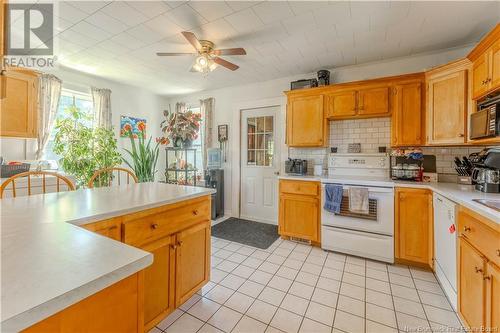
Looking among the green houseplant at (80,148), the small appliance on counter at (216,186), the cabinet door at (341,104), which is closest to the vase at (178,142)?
the green houseplant at (80,148)

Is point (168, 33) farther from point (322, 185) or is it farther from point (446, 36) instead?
point (446, 36)

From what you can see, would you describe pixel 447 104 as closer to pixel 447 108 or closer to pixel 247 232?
pixel 447 108

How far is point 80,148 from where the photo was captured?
2.98 meters

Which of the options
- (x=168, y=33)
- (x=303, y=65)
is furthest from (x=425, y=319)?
(x=168, y=33)

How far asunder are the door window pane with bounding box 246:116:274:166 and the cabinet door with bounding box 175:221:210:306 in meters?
2.31

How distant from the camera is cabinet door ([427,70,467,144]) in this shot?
224 centimetres

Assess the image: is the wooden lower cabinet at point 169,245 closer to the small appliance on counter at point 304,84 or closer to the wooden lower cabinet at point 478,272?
the wooden lower cabinet at point 478,272

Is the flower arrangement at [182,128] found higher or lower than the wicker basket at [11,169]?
higher

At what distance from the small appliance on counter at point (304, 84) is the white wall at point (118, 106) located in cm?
308

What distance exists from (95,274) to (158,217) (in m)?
0.90

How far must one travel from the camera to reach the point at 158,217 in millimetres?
1392

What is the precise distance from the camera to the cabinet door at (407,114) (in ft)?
8.54

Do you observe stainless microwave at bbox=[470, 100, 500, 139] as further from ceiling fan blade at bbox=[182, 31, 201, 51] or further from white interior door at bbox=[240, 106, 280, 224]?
ceiling fan blade at bbox=[182, 31, 201, 51]

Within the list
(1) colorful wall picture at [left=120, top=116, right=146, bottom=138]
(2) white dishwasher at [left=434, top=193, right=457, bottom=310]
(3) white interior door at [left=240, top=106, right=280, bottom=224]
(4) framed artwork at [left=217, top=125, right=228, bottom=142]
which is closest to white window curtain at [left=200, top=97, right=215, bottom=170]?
(4) framed artwork at [left=217, top=125, right=228, bottom=142]
